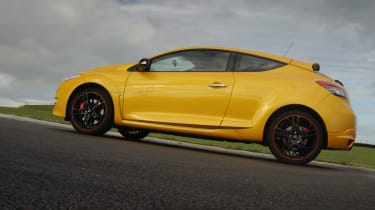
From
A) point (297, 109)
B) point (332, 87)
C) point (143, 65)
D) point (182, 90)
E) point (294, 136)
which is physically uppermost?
point (143, 65)

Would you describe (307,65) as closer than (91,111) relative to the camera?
Yes

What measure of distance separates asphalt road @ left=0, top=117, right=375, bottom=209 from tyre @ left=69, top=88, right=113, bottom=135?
6.41ft

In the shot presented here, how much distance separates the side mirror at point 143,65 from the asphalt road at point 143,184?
2286 millimetres

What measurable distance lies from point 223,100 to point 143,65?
1.46 m

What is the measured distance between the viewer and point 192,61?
24.8 ft

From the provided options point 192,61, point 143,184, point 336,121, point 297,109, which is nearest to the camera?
point 143,184

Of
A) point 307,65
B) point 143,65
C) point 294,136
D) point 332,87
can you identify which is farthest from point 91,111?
point 332,87

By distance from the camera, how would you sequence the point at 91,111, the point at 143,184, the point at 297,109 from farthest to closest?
1. the point at 91,111
2. the point at 297,109
3. the point at 143,184

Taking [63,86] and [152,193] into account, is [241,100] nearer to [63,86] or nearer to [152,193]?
[63,86]

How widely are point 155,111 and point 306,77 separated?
230 cm

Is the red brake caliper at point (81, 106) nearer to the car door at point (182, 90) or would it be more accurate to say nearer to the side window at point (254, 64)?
the car door at point (182, 90)

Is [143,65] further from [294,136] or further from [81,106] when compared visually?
[294,136]

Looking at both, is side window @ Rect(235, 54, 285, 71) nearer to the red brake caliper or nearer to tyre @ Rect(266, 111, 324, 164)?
tyre @ Rect(266, 111, 324, 164)

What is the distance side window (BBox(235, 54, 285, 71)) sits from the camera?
7.25 meters
